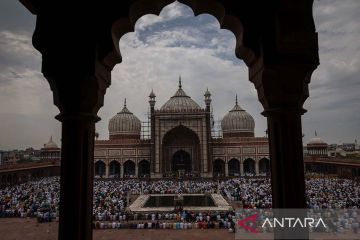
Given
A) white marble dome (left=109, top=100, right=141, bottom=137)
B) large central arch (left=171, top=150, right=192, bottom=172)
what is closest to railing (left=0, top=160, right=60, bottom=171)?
white marble dome (left=109, top=100, right=141, bottom=137)

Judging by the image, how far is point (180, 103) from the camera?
38.4 meters

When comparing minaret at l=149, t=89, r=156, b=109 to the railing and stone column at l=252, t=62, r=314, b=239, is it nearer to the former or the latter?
the railing

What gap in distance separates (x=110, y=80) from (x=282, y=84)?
1716 millimetres

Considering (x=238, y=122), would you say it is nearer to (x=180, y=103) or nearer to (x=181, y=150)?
(x=180, y=103)

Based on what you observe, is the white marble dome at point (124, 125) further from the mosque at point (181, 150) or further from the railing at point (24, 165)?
the railing at point (24, 165)

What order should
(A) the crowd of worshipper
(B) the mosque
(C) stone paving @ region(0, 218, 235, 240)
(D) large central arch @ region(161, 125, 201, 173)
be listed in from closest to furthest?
1. (C) stone paving @ region(0, 218, 235, 240)
2. (A) the crowd of worshipper
3. (B) the mosque
4. (D) large central arch @ region(161, 125, 201, 173)

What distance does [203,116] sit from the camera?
34844mm

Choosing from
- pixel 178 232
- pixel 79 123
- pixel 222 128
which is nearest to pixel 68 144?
pixel 79 123

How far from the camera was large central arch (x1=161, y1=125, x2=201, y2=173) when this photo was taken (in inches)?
1405

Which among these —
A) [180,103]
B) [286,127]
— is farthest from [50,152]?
[286,127]

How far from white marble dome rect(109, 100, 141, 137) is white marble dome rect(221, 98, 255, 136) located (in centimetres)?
1201

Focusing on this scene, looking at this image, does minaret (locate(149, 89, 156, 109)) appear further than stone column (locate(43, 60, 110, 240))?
Yes

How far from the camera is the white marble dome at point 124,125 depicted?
41.5m

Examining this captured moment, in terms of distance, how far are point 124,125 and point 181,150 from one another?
9822mm
